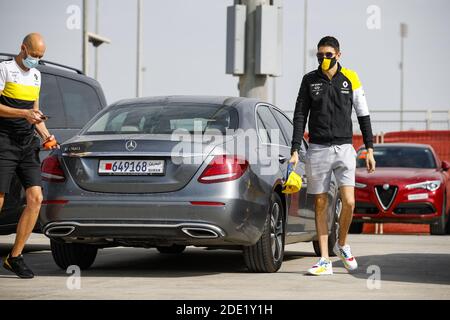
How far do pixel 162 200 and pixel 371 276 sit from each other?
2.01 metres

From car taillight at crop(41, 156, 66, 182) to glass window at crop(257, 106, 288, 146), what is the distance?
6.50 ft

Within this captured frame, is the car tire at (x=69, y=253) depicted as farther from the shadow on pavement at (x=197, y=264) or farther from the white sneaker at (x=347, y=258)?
the white sneaker at (x=347, y=258)

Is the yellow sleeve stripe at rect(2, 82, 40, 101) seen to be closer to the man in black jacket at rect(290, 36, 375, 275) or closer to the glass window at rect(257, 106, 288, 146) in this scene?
the glass window at rect(257, 106, 288, 146)

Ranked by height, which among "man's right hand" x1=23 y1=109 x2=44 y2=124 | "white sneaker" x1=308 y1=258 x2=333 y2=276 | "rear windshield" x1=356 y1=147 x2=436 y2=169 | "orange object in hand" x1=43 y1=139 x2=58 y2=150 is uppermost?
"man's right hand" x1=23 y1=109 x2=44 y2=124

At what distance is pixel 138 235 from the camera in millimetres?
9797

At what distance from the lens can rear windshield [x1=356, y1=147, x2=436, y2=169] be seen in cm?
1997

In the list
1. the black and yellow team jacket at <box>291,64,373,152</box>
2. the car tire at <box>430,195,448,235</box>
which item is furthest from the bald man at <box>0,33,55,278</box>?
the car tire at <box>430,195,448,235</box>

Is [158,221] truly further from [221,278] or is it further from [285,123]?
[285,123]

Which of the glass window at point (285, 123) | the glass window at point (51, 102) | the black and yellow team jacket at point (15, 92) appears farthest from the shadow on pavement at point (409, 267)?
the glass window at point (51, 102)

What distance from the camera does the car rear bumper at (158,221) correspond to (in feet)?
31.7

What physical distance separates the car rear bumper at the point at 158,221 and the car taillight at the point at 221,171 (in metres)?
0.20

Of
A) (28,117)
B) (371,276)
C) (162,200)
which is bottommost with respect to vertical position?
(371,276)
